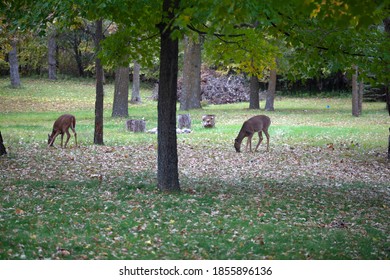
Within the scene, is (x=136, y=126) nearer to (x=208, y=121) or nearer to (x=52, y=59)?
(x=208, y=121)

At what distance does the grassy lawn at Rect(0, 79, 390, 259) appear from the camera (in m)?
8.15

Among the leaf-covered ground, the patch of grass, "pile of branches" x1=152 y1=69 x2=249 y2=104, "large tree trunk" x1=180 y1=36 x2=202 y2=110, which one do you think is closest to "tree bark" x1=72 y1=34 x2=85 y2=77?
"pile of branches" x1=152 y1=69 x2=249 y2=104

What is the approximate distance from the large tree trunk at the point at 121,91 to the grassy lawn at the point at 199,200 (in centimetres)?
646

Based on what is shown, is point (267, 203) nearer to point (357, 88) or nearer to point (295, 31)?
point (295, 31)

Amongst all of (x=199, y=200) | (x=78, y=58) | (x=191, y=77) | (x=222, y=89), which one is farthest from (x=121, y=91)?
(x=78, y=58)

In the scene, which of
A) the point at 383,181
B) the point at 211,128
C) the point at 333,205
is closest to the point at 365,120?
the point at 211,128

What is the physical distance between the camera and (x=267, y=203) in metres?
11.5

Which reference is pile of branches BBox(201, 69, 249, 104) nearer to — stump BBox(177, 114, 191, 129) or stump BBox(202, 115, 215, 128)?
stump BBox(202, 115, 215, 128)

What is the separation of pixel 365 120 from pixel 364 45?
21.4 m

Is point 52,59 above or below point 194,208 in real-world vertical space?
above

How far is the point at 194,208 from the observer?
A: 10.8 m

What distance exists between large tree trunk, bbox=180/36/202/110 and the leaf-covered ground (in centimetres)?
1971

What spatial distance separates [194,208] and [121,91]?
20.3 metres

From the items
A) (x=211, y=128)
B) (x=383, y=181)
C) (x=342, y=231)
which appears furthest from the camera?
(x=211, y=128)
